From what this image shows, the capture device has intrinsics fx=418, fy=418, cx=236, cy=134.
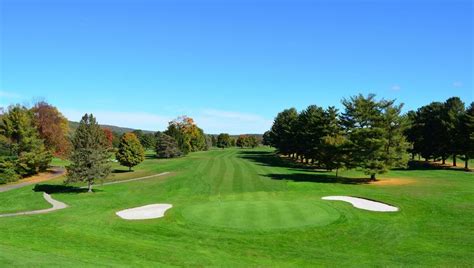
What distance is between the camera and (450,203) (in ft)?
92.9

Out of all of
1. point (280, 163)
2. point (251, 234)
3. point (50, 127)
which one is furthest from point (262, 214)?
point (280, 163)

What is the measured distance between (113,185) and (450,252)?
3634 centimetres

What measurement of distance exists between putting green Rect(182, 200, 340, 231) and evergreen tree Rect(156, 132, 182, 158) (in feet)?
260

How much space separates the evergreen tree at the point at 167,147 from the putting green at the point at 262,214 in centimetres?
7917

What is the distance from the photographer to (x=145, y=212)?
27422 mm

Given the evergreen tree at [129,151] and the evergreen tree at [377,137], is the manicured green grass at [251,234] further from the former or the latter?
the evergreen tree at [129,151]

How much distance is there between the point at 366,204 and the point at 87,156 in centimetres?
2484

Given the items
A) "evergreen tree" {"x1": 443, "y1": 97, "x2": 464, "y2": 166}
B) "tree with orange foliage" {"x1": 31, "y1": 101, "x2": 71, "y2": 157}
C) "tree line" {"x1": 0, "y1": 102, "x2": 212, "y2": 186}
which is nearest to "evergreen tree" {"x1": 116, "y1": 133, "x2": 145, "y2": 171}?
"tree line" {"x1": 0, "y1": 102, "x2": 212, "y2": 186}

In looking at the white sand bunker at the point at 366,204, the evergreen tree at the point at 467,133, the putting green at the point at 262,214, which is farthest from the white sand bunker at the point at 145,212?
the evergreen tree at the point at 467,133

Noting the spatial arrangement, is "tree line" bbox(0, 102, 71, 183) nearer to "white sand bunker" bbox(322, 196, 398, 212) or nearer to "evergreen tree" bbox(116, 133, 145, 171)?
"evergreen tree" bbox(116, 133, 145, 171)

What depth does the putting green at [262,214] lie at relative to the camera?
893 inches

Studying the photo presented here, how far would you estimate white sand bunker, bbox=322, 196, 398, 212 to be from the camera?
2746cm

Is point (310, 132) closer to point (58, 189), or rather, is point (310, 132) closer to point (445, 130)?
point (445, 130)

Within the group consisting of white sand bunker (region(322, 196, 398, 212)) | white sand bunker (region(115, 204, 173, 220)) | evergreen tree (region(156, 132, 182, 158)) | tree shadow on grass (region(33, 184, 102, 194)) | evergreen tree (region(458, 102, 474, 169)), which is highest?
evergreen tree (region(458, 102, 474, 169))
